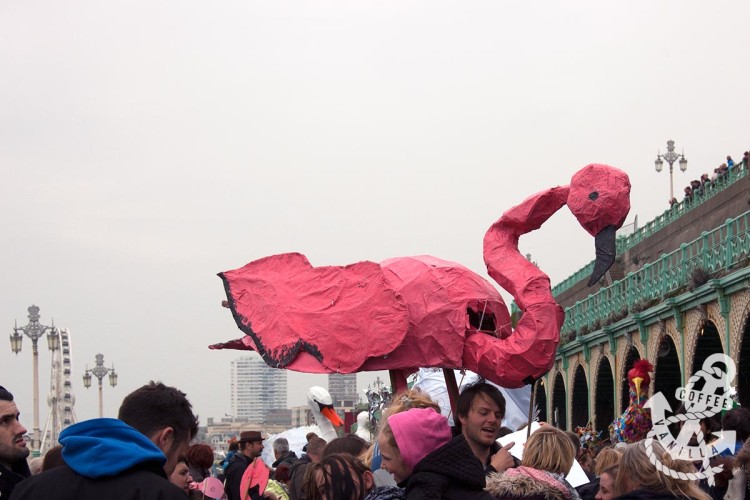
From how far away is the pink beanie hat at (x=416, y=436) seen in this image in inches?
176

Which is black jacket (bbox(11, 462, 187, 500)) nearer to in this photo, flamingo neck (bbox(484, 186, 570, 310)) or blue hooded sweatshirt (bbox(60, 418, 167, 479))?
blue hooded sweatshirt (bbox(60, 418, 167, 479))

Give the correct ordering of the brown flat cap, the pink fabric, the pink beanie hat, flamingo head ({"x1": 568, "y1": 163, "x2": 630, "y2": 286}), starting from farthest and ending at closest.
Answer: the brown flat cap → flamingo head ({"x1": 568, "y1": 163, "x2": 630, "y2": 286}) → the pink fabric → the pink beanie hat

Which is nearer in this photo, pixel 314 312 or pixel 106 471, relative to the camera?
pixel 106 471

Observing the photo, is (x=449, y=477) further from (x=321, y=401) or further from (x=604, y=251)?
(x=321, y=401)

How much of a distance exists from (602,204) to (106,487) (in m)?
6.04

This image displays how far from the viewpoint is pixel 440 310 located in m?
9.38

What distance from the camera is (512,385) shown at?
9.20 meters

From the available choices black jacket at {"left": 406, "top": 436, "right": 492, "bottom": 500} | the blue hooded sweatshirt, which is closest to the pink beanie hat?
black jacket at {"left": 406, "top": 436, "right": 492, "bottom": 500}

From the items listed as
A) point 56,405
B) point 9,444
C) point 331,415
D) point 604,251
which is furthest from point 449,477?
point 56,405

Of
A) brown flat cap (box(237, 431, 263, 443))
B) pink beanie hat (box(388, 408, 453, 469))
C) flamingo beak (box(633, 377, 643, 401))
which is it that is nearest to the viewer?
pink beanie hat (box(388, 408, 453, 469))

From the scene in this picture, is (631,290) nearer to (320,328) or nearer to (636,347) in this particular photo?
(636,347)

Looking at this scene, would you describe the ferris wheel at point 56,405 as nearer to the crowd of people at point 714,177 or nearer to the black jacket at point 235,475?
the crowd of people at point 714,177

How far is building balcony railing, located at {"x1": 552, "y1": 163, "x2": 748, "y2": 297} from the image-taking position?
92.1 ft

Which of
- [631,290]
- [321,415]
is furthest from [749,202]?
[321,415]
